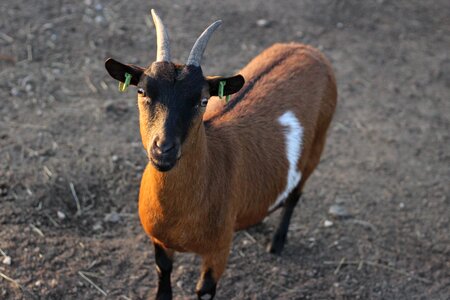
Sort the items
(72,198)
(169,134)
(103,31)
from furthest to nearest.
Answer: (103,31), (72,198), (169,134)

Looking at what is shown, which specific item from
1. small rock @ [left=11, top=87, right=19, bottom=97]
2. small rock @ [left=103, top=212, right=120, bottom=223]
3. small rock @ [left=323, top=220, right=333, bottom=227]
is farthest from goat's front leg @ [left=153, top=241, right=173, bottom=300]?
small rock @ [left=11, top=87, right=19, bottom=97]

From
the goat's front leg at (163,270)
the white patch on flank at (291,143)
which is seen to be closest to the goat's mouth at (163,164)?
the goat's front leg at (163,270)

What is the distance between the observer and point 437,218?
618 cm

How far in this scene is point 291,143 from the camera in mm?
5027

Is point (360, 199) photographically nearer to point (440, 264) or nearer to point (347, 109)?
point (440, 264)

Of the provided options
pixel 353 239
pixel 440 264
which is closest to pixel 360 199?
pixel 353 239

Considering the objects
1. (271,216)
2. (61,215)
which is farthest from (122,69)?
(271,216)

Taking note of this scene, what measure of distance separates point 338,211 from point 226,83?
257cm

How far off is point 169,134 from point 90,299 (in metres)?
2.01

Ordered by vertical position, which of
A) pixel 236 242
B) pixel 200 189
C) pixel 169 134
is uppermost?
pixel 169 134

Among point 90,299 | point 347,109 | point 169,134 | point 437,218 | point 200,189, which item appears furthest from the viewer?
point 347,109

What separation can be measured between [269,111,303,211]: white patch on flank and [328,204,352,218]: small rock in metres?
1.00

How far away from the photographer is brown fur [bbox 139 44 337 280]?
4.07 meters

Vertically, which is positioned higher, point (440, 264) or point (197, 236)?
point (197, 236)
